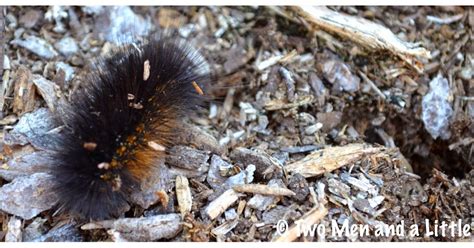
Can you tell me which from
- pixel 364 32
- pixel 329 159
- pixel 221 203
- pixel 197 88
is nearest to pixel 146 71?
pixel 197 88

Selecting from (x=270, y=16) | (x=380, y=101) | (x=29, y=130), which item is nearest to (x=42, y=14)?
(x=29, y=130)

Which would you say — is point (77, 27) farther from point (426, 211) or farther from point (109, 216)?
point (426, 211)

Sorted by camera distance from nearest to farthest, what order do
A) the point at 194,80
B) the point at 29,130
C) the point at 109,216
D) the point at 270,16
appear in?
1. the point at 109,216
2. the point at 29,130
3. the point at 194,80
4. the point at 270,16

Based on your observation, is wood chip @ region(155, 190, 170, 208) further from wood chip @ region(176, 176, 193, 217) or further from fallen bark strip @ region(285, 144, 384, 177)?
fallen bark strip @ region(285, 144, 384, 177)

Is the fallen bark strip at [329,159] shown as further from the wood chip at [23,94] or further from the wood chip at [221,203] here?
the wood chip at [23,94]

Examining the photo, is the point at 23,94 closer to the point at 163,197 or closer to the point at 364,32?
the point at 163,197

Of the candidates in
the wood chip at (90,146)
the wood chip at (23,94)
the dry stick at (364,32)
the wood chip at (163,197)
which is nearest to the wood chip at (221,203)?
the wood chip at (163,197)
